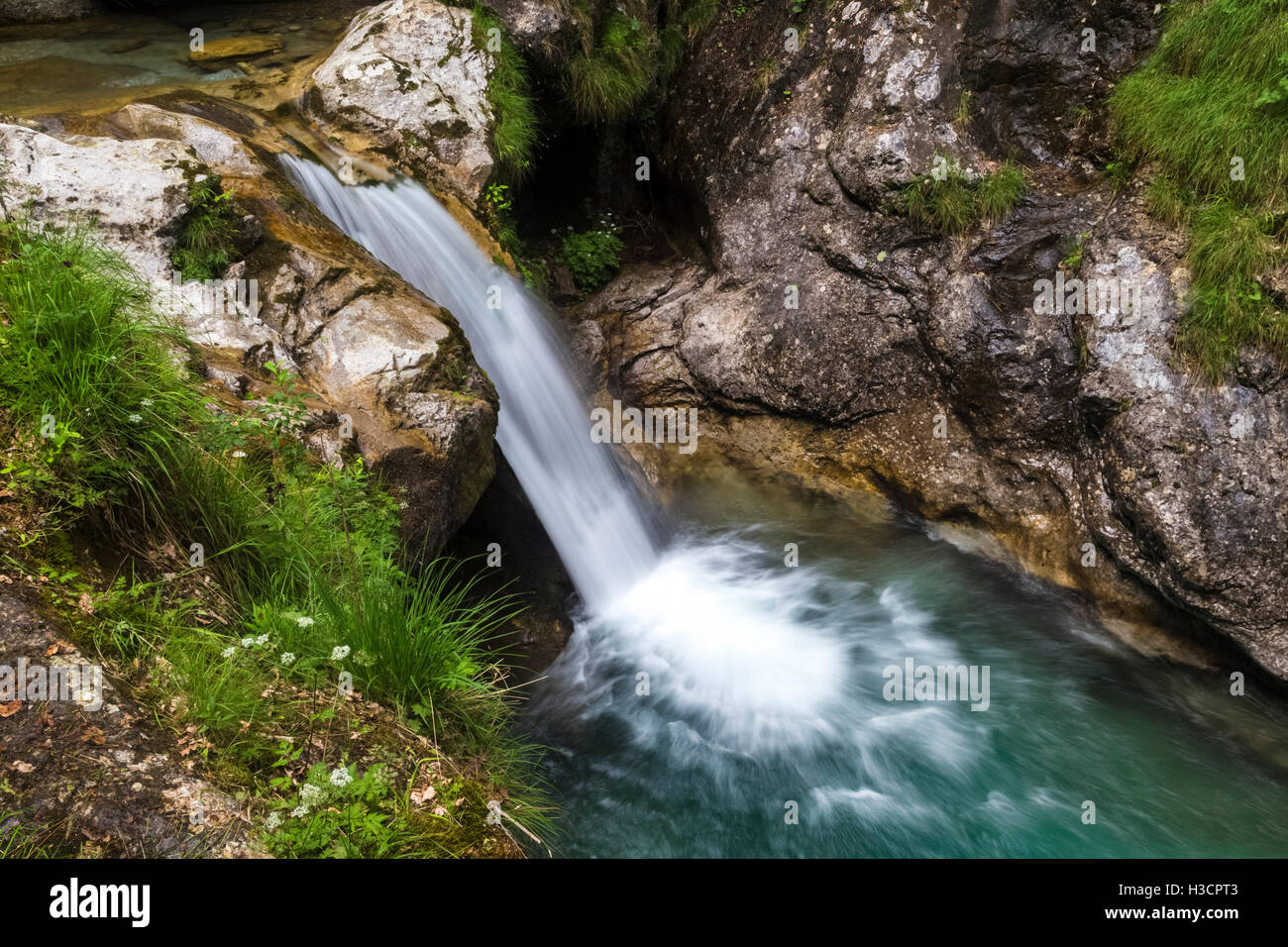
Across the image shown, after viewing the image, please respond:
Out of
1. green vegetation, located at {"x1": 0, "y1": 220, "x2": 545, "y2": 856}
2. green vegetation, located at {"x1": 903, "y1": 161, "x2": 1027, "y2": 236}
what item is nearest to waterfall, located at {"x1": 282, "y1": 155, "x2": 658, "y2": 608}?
green vegetation, located at {"x1": 0, "y1": 220, "x2": 545, "y2": 856}

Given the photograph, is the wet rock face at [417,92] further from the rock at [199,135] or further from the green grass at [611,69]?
the rock at [199,135]

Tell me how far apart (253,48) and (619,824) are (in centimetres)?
784

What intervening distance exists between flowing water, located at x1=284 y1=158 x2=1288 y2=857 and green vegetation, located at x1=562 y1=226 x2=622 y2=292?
123 cm

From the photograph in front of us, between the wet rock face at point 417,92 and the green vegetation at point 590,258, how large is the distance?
147cm

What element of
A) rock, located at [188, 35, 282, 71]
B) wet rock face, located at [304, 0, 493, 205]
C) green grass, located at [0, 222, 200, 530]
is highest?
rock, located at [188, 35, 282, 71]

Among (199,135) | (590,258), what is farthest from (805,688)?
(199,135)

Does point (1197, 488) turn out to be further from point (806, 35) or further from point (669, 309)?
point (806, 35)

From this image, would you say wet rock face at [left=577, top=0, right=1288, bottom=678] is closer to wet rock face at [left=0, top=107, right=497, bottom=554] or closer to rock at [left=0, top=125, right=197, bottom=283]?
wet rock face at [left=0, top=107, right=497, bottom=554]

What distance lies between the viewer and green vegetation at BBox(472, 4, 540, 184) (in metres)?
7.27

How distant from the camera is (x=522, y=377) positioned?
6668 millimetres

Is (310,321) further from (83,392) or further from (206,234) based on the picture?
(83,392)

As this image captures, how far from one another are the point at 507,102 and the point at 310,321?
3433 mm

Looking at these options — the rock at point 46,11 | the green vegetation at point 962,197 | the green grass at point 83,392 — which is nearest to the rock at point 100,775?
the green grass at point 83,392
